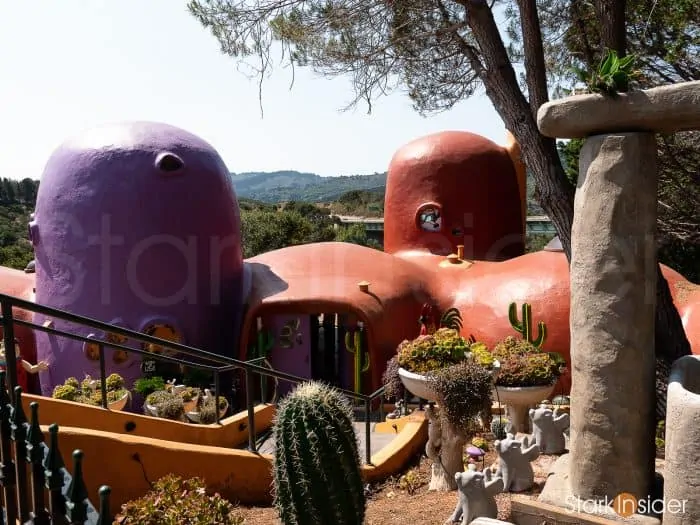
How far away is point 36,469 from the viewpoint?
1.80 m

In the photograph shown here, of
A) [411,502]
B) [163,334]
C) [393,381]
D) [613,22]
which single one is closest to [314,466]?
[411,502]

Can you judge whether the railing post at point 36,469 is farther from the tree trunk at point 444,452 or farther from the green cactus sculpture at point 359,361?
the green cactus sculpture at point 359,361

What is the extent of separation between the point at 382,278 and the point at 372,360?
170cm

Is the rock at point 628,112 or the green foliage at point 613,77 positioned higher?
the green foliage at point 613,77

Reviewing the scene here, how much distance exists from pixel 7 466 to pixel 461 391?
11.5ft

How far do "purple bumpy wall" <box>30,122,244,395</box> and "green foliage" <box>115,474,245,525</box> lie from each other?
7.31 m

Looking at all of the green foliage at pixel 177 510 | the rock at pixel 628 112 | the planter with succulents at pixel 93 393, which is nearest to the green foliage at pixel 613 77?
the rock at pixel 628 112

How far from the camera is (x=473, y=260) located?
1331 centimetres

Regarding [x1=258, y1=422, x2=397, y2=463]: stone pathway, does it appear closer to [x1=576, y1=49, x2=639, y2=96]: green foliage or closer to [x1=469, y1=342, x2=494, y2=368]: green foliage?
[x1=469, y1=342, x2=494, y2=368]: green foliage

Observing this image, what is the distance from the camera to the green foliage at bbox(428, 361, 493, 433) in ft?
15.6

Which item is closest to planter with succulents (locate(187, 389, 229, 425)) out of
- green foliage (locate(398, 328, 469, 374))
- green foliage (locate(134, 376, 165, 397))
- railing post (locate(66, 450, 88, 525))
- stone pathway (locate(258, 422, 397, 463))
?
green foliage (locate(134, 376, 165, 397))

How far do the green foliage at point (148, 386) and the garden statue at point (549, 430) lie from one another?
20.1 feet

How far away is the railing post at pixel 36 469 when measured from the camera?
1.78m

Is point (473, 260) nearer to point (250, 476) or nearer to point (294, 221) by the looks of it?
point (250, 476)
